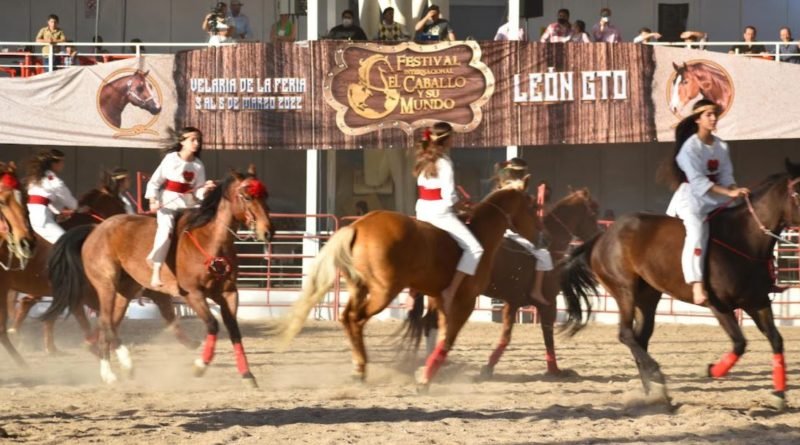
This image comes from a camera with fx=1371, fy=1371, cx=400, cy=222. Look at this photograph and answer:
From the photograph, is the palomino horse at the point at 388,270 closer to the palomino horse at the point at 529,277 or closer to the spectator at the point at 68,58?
the palomino horse at the point at 529,277

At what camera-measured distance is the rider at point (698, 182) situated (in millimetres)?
10672

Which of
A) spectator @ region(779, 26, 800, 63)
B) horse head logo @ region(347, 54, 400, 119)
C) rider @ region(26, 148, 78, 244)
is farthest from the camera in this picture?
spectator @ region(779, 26, 800, 63)

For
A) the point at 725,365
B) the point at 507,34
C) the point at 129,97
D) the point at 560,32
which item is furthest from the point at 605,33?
the point at 725,365

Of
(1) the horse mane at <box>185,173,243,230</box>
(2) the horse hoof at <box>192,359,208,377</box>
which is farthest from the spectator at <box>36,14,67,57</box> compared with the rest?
(2) the horse hoof at <box>192,359,208,377</box>

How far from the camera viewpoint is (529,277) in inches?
522

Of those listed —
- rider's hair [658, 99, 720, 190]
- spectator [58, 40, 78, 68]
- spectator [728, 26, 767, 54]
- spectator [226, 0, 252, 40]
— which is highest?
spectator [226, 0, 252, 40]

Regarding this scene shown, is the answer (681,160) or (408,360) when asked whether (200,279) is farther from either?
(681,160)

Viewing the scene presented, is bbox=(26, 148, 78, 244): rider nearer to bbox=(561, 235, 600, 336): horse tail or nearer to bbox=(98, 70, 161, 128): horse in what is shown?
bbox=(561, 235, 600, 336): horse tail

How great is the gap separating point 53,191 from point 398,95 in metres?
8.33

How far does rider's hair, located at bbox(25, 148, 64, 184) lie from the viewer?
46.6 ft

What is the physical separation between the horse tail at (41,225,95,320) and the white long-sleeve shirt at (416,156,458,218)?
346cm

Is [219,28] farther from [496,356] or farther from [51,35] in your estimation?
[496,356]

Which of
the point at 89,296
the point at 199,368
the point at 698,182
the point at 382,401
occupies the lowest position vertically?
the point at 382,401

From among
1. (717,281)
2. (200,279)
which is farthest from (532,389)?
(200,279)
